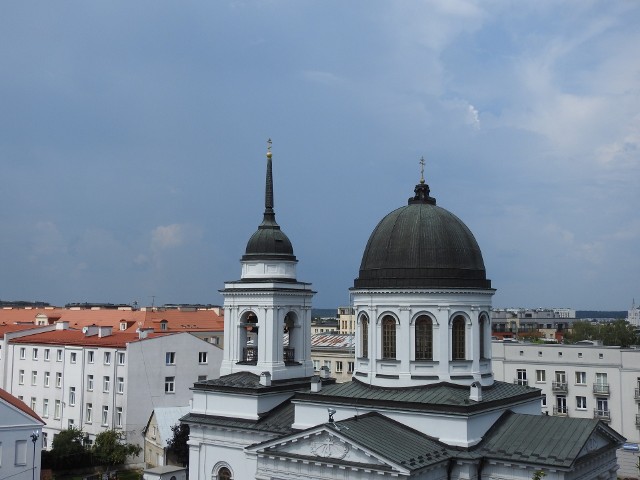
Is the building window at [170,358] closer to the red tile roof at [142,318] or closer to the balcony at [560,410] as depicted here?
the red tile roof at [142,318]

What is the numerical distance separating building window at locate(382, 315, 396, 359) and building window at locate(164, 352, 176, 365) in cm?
2337

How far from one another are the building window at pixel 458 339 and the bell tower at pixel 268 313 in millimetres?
7333

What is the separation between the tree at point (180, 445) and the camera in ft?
123

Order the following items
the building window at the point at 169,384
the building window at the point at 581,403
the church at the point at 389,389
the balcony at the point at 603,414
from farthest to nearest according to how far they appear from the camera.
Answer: the building window at the point at 169,384
the building window at the point at 581,403
the balcony at the point at 603,414
the church at the point at 389,389

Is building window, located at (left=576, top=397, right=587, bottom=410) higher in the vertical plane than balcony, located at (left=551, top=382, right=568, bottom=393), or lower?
lower

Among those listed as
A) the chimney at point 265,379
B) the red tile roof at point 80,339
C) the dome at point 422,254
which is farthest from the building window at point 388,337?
the red tile roof at point 80,339

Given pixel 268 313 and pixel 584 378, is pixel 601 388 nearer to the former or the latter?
pixel 584 378

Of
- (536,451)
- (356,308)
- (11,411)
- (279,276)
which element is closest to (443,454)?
(536,451)

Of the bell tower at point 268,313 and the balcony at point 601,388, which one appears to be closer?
the bell tower at point 268,313

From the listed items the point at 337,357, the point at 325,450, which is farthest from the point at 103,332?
the point at 325,450

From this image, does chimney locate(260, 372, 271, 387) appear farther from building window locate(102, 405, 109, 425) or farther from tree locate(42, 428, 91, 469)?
building window locate(102, 405, 109, 425)

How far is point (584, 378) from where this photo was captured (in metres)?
43.6

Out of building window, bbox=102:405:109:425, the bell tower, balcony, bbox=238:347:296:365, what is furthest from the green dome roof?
building window, bbox=102:405:109:425

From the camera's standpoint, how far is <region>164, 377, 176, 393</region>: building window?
147 ft
